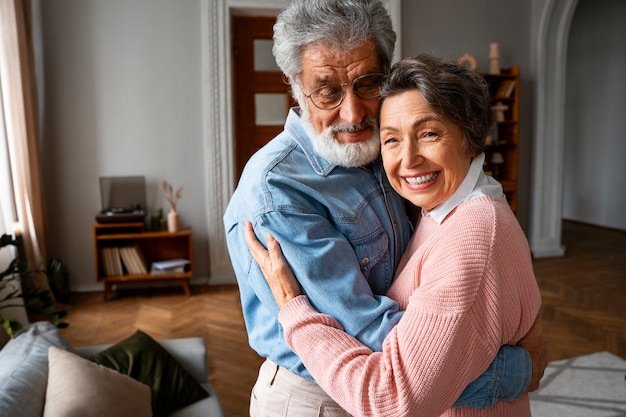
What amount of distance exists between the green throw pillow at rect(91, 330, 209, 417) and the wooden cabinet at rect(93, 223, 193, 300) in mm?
2627

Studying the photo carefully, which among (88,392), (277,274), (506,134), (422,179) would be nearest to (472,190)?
(422,179)

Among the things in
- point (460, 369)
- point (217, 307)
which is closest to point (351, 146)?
point (460, 369)

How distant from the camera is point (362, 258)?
114cm

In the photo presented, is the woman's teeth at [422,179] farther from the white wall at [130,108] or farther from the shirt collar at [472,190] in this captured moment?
the white wall at [130,108]

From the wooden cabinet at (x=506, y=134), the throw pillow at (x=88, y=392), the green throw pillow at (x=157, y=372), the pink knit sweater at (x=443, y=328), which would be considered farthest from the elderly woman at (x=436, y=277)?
the wooden cabinet at (x=506, y=134)

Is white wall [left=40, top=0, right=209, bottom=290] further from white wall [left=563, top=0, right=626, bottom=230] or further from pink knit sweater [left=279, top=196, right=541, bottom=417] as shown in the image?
white wall [left=563, top=0, right=626, bottom=230]

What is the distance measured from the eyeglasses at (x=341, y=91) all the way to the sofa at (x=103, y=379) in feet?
3.94

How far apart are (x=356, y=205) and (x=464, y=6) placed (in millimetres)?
5574

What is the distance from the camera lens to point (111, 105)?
16.8ft

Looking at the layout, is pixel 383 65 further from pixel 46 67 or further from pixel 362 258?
pixel 46 67

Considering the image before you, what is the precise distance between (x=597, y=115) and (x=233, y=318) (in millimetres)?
6622

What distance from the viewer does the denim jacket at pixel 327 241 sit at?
3.34ft

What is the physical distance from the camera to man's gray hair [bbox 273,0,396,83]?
1109 millimetres

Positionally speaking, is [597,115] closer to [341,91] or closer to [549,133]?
[549,133]
